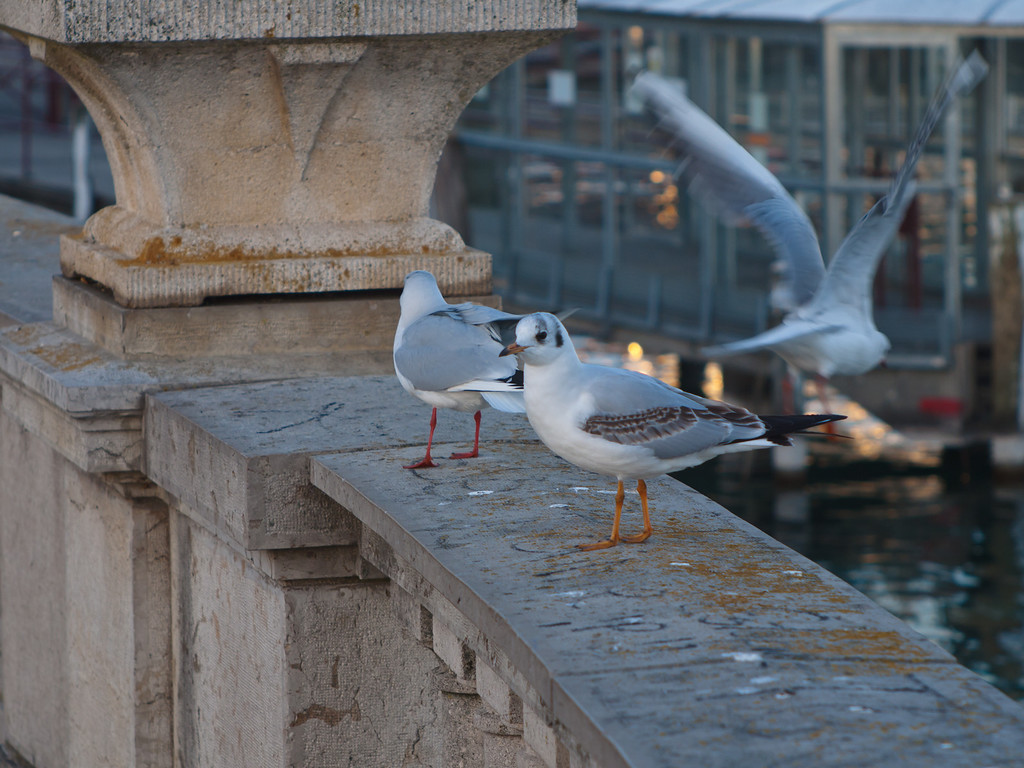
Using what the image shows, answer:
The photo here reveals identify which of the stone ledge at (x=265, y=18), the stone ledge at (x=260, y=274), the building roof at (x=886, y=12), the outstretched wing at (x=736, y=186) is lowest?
the stone ledge at (x=260, y=274)

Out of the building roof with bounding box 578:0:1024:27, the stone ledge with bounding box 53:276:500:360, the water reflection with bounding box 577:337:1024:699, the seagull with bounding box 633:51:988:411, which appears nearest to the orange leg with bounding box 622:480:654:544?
the seagull with bounding box 633:51:988:411

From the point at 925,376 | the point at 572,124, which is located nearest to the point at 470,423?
the point at 925,376

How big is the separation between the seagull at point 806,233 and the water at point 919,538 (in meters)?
7.31

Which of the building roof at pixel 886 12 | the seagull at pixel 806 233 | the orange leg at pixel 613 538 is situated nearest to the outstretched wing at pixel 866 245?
the seagull at pixel 806 233

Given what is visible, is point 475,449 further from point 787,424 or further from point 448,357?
point 787,424

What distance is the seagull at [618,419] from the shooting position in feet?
9.50

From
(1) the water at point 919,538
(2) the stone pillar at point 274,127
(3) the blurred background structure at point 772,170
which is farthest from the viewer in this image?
(3) the blurred background structure at point 772,170

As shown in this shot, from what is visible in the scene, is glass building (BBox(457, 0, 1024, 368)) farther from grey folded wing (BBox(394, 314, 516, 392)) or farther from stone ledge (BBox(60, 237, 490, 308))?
grey folded wing (BBox(394, 314, 516, 392))

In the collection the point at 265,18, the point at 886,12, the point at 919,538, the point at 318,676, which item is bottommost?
the point at 919,538

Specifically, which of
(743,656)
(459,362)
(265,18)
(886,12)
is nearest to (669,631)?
(743,656)

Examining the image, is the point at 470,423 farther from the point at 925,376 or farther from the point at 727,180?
the point at 925,376

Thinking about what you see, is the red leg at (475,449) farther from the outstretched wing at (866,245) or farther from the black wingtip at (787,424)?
the outstretched wing at (866,245)

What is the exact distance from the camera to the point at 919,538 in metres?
14.4

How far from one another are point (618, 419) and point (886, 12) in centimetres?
1405
